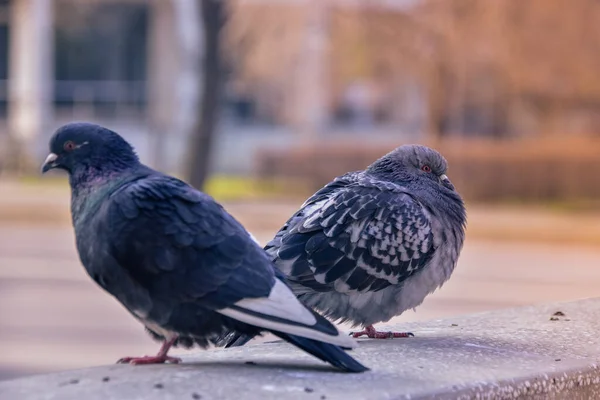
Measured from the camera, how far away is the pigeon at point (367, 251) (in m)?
3.87

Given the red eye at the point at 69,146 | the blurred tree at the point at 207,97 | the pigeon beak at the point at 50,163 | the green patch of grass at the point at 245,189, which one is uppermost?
the red eye at the point at 69,146

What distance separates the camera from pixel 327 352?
9.43ft

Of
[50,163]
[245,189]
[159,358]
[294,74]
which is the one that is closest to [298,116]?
[294,74]

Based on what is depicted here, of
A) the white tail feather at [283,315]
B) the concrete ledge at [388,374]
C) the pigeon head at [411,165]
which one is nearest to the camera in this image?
the concrete ledge at [388,374]

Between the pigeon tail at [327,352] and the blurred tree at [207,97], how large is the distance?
1265 cm

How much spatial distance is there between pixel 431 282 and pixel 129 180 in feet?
4.59

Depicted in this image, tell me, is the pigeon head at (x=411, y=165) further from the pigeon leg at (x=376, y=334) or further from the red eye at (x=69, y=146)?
the red eye at (x=69, y=146)

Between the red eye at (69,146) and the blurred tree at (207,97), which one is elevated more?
the red eye at (69,146)

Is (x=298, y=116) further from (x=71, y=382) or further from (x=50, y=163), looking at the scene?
(x=71, y=382)

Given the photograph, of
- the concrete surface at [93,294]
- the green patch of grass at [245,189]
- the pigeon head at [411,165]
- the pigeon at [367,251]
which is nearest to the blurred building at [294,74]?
the green patch of grass at [245,189]

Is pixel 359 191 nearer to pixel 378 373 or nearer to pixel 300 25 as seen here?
pixel 378 373

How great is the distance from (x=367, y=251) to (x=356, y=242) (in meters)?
0.06

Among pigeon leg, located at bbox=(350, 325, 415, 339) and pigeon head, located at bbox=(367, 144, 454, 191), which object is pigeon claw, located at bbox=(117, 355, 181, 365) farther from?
pigeon head, located at bbox=(367, 144, 454, 191)

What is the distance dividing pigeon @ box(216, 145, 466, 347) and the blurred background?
3.57 meters
